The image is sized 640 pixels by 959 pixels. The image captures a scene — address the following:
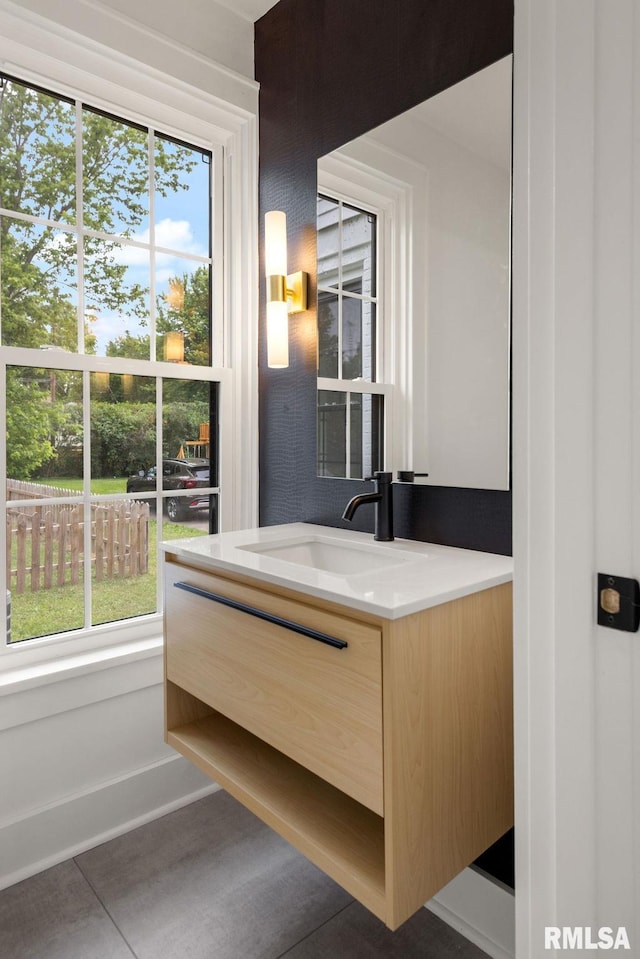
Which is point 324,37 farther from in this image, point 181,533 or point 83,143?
point 181,533

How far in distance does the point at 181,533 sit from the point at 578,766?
152cm

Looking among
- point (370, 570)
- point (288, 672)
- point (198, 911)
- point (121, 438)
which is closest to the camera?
point (288, 672)

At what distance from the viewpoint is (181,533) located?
2.11 metres

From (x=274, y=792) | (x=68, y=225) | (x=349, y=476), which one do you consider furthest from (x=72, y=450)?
(x=274, y=792)

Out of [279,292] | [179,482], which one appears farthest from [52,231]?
[179,482]

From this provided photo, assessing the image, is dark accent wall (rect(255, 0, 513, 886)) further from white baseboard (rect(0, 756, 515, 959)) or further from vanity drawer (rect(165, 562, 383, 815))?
vanity drawer (rect(165, 562, 383, 815))

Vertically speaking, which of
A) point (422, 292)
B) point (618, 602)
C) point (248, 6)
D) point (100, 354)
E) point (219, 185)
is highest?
point (248, 6)

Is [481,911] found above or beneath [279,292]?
beneath

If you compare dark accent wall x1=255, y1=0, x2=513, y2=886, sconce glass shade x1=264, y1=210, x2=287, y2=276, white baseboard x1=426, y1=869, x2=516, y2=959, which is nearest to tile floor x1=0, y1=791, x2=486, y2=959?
white baseboard x1=426, y1=869, x2=516, y2=959

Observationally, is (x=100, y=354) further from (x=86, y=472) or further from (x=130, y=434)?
(x=86, y=472)

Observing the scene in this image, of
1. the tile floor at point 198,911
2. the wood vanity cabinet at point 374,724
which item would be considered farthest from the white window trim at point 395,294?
the tile floor at point 198,911

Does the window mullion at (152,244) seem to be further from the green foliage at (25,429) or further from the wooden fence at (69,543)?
the wooden fence at (69,543)

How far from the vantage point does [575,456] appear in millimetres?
901

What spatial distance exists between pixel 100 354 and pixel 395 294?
3.20 feet
